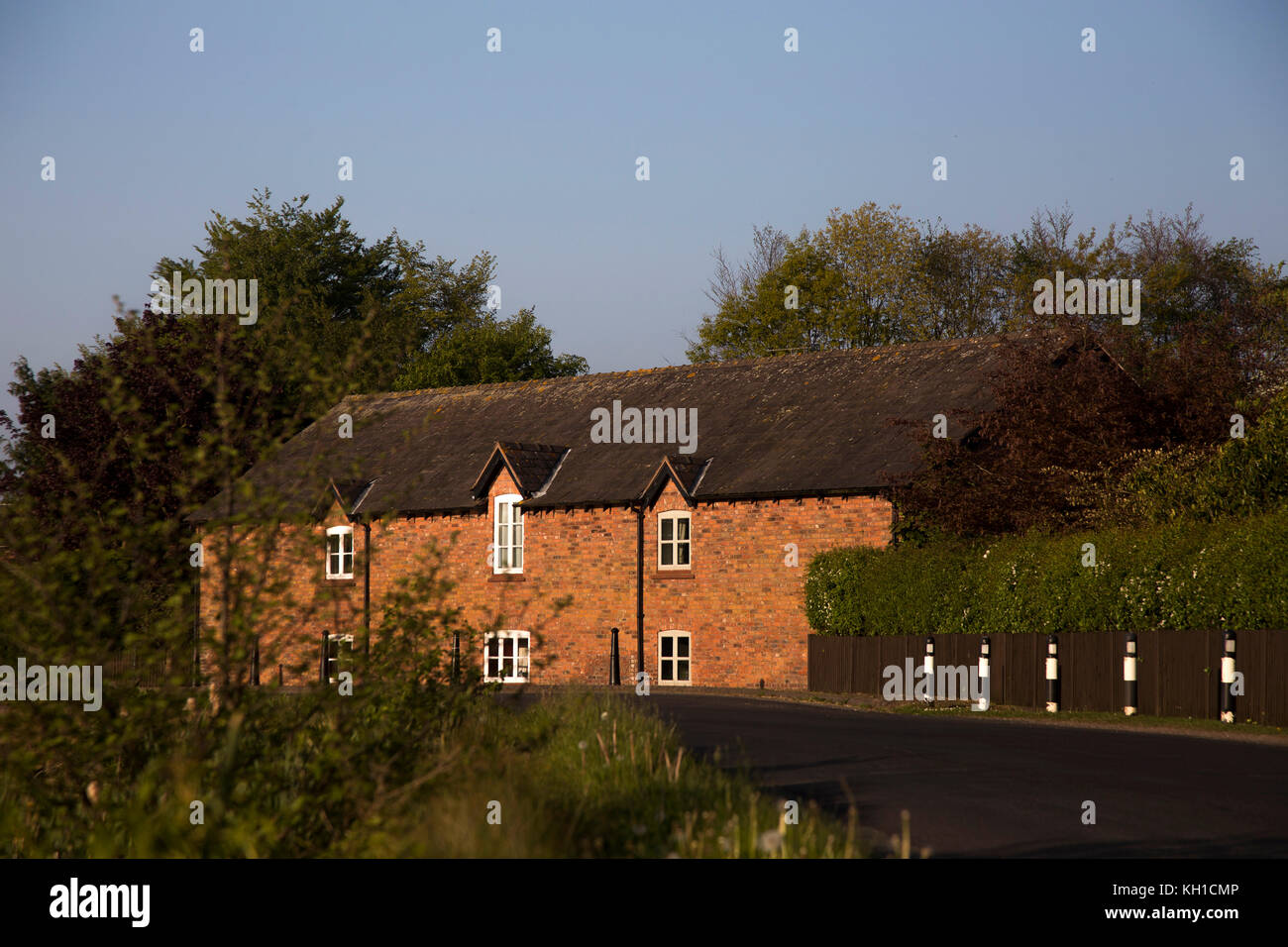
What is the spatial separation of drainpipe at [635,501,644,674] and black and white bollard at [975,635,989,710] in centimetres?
1066

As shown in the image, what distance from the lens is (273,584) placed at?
823 centimetres

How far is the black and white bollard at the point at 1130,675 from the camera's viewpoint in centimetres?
1980

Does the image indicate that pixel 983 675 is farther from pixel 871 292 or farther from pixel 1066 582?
pixel 871 292

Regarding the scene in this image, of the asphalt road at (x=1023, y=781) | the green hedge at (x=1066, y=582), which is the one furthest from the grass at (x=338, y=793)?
the green hedge at (x=1066, y=582)

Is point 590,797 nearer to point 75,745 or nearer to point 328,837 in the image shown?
point 328,837

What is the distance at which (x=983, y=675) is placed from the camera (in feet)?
72.1

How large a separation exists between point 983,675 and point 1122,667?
7.61ft

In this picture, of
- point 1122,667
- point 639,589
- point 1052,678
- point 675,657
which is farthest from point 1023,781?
point 639,589

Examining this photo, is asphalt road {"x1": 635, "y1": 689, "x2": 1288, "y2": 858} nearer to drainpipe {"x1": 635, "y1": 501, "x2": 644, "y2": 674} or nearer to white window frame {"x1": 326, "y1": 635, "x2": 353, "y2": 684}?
white window frame {"x1": 326, "y1": 635, "x2": 353, "y2": 684}

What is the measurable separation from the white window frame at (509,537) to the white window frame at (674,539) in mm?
3947

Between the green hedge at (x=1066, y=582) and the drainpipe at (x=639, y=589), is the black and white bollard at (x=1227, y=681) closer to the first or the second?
the green hedge at (x=1066, y=582)

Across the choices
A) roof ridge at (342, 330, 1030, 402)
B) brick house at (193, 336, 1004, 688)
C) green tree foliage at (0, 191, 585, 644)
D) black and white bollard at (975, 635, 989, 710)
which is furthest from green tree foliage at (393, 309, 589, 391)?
black and white bollard at (975, 635, 989, 710)
